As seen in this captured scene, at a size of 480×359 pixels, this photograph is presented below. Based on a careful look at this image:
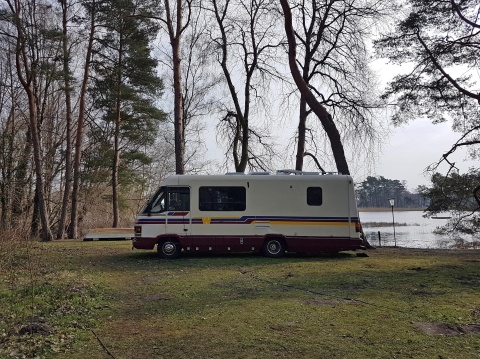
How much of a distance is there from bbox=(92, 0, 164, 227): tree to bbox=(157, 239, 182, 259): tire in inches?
545

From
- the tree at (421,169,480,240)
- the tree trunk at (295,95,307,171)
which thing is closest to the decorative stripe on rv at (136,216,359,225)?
the tree at (421,169,480,240)

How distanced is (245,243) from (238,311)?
6.66 m

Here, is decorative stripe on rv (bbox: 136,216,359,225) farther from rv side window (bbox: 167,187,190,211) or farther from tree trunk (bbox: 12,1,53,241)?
tree trunk (bbox: 12,1,53,241)

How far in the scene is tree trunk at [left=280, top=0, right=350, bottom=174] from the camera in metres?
16.8

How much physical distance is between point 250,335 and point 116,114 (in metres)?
23.3

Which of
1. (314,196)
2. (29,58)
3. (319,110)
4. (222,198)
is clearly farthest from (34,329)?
(29,58)

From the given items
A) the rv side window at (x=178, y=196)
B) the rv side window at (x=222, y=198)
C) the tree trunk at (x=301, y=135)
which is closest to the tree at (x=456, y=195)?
the tree trunk at (x=301, y=135)

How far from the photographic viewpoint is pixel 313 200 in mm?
13492

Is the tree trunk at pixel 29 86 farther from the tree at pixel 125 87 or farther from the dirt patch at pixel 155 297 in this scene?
the dirt patch at pixel 155 297

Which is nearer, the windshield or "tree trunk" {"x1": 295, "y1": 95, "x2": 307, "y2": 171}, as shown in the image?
the windshield

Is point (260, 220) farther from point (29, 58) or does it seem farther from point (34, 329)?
point (29, 58)

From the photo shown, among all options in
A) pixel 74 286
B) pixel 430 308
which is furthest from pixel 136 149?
pixel 430 308

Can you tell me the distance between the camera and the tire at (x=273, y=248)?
13.5 metres

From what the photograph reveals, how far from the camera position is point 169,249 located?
13.3 m
